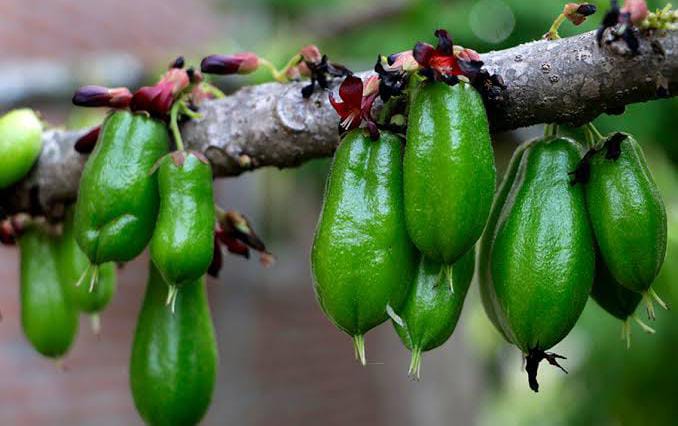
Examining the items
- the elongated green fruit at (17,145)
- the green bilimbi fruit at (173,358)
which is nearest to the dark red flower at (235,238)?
the green bilimbi fruit at (173,358)

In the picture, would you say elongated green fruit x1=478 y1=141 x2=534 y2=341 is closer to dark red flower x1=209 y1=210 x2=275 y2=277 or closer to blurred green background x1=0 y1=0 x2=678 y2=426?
dark red flower x1=209 y1=210 x2=275 y2=277

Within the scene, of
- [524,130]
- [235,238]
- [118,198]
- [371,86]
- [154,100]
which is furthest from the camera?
[524,130]

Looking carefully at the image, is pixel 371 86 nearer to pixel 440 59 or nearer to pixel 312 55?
pixel 440 59

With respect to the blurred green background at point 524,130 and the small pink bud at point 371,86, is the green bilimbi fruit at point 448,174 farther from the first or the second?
the blurred green background at point 524,130

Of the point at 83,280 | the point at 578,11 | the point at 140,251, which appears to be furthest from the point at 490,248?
the point at 83,280

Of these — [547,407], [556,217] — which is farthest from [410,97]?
[547,407]

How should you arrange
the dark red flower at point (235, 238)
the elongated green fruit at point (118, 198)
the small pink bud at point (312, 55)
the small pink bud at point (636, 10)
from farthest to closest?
the dark red flower at point (235, 238), the small pink bud at point (312, 55), the elongated green fruit at point (118, 198), the small pink bud at point (636, 10)

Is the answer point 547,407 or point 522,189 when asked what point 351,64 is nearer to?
point 522,189
